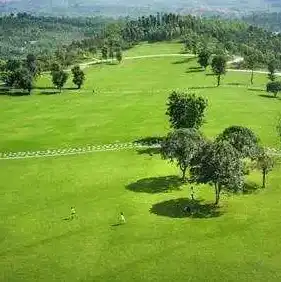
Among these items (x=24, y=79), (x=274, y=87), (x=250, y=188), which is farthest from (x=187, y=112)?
(x=24, y=79)

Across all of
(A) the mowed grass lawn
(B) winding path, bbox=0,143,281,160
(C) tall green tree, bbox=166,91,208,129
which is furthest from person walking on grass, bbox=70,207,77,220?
(C) tall green tree, bbox=166,91,208,129

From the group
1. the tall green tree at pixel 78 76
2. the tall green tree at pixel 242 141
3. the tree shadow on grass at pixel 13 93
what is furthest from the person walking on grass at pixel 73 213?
the tall green tree at pixel 78 76

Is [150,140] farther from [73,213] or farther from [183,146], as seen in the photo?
[73,213]

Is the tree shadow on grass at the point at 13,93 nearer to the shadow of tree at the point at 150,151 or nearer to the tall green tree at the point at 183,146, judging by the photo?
the shadow of tree at the point at 150,151

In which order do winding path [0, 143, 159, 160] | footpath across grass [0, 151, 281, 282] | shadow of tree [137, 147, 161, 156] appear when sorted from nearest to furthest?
footpath across grass [0, 151, 281, 282]
shadow of tree [137, 147, 161, 156]
winding path [0, 143, 159, 160]

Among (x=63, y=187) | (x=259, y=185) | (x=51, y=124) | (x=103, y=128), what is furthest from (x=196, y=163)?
(x=51, y=124)

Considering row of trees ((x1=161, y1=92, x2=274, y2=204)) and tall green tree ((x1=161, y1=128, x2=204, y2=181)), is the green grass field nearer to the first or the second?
row of trees ((x1=161, y1=92, x2=274, y2=204))

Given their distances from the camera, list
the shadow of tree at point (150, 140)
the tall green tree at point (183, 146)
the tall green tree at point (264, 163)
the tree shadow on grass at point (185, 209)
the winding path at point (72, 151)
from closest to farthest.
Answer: the tree shadow on grass at point (185, 209) → the tall green tree at point (264, 163) → the tall green tree at point (183, 146) → the winding path at point (72, 151) → the shadow of tree at point (150, 140)
